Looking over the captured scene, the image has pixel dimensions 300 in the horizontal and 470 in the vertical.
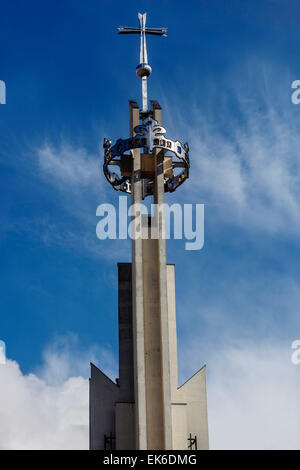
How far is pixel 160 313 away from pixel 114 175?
35.3 ft

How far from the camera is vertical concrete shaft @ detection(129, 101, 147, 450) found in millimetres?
42844

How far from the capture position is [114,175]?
169 feet

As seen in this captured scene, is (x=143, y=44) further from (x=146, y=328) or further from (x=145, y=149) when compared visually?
(x=146, y=328)

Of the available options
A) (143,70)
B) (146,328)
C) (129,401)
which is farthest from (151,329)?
(143,70)

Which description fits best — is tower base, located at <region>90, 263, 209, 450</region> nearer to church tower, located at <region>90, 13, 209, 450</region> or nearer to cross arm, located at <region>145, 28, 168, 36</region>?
church tower, located at <region>90, 13, 209, 450</region>

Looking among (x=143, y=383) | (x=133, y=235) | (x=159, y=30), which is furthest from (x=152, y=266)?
(x=159, y=30)

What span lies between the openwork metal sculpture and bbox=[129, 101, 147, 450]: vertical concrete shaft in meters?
0.78

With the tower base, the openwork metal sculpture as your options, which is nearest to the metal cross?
the openwork metal sculpture

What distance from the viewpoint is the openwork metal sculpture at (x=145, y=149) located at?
48.1 metres

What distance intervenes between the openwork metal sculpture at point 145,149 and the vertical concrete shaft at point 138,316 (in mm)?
783

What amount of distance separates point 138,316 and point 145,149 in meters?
10.2

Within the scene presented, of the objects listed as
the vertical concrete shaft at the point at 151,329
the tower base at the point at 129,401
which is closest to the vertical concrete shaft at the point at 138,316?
the vertical concrete shaft at the point at 151,329

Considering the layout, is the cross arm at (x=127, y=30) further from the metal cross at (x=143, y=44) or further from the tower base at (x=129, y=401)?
the tower base at (x=129, y=401)

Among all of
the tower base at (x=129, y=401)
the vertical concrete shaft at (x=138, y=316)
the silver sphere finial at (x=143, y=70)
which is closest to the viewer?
the vertical concrete shaft at (x=138, y=316)
